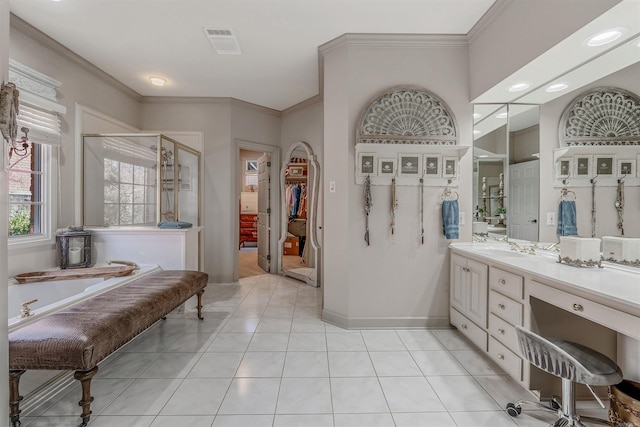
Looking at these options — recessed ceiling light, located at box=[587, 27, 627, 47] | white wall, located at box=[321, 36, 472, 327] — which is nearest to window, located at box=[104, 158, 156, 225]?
white wall, located at box=[321, 36, 472, 327]

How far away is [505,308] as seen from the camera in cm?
196

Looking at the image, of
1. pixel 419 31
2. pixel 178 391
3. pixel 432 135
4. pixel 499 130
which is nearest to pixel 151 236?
pixel 178 391

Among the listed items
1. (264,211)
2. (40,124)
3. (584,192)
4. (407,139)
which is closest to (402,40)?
(407,139)

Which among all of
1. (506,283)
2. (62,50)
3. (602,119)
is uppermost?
(62,50)

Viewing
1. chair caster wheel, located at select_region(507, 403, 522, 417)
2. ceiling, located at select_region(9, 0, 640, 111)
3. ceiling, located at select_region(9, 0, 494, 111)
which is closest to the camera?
chair caster wheel, located at select_region(507, 403, 522, 417)

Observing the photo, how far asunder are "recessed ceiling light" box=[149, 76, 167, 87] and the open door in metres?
1.81

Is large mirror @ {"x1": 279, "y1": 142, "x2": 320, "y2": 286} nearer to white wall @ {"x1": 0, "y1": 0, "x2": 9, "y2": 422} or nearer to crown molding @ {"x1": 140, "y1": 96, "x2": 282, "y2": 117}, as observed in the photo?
crown molding @ {"x1": 140, "y1": 96, "x2": 282, "y2": 117}

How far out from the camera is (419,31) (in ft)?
8.91

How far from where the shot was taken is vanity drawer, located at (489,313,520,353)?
186 centimetres

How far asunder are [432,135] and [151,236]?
3142 millimetres

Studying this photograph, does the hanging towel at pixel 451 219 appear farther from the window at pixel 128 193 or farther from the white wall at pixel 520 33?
the window at pixel 128 193

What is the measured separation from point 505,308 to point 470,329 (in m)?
0.54

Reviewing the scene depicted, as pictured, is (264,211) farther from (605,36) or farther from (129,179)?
(605,36)

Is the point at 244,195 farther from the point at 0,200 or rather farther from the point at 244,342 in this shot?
the point at 0,200
